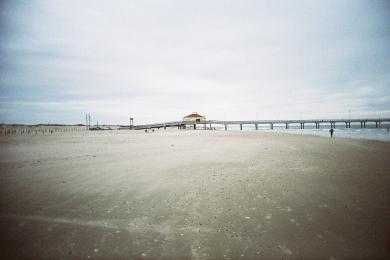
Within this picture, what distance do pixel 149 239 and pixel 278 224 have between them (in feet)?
8.27

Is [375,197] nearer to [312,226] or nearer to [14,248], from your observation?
[312,226]

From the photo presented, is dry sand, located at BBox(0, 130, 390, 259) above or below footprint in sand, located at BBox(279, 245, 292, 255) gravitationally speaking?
above

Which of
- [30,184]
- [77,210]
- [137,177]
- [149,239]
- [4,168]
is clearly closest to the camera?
[149,239]

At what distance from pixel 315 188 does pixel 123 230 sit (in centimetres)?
555

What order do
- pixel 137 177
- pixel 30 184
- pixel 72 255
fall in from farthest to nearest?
1. pixel 137 177
2. pixel 30 184
3. pixel 72 255

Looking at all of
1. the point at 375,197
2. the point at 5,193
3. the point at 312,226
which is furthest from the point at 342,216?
the point at 5,193

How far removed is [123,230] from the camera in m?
4.50

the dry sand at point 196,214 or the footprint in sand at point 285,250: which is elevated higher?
the dry sand at point 196,214

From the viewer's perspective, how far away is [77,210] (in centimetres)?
552

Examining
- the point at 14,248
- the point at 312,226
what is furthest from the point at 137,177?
the point at 312,226

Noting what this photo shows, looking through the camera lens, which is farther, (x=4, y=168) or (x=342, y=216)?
(x=4, y=168)

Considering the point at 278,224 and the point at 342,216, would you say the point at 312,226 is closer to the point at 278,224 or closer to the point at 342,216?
the point at 278,224

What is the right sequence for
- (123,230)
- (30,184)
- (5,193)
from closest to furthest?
(123,230) < (5,193) < (30,184)

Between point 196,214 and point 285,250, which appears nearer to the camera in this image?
point 285,250
